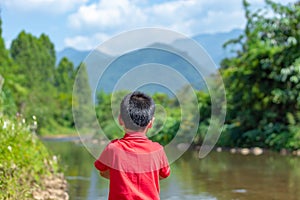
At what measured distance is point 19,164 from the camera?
20.1 ft

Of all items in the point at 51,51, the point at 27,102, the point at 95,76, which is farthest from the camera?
the point at 51,51

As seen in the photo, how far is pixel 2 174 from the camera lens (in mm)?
5305

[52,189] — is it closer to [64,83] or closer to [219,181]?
[219,181]

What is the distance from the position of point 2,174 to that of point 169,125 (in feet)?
42.3

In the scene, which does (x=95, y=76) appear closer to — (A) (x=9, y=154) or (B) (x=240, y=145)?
(A) (x=9, y=154)

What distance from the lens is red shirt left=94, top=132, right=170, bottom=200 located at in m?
2.69

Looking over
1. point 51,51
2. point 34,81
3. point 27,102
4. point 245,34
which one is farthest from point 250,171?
point 51,51

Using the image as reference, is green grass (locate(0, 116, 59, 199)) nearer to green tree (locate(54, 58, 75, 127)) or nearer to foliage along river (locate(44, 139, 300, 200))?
foliage along river (locate(44, 139, 300, 200))

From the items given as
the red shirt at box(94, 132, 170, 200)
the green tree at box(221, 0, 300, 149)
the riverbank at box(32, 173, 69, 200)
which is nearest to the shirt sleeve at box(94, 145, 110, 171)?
the red shirt at box(94, 132, 170, 200)

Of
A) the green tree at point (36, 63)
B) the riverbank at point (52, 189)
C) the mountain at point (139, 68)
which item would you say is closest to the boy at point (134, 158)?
the mountain at point (139, 68)

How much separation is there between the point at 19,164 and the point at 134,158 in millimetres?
3722

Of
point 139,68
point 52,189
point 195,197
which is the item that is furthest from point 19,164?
point 139,68

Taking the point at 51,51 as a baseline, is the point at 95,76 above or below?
below

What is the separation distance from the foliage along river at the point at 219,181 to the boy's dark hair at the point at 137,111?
429cm
